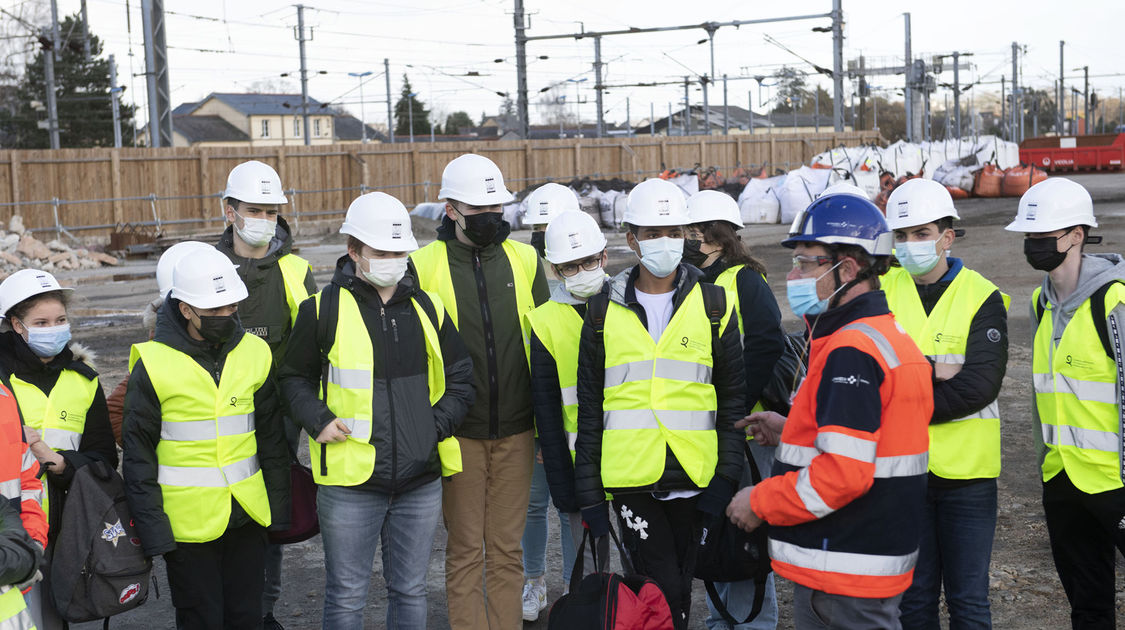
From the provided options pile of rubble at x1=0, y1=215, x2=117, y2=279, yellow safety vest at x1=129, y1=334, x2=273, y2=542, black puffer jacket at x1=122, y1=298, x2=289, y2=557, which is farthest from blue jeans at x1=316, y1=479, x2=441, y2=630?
pile of rubble at x1=0, y1=215, x2=117, y2=279

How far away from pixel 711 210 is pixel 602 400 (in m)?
1.23

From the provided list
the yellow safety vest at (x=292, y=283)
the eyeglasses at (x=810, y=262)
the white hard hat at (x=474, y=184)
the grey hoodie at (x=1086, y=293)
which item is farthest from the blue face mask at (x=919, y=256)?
the yellow safety vest at (x=292, y=283)

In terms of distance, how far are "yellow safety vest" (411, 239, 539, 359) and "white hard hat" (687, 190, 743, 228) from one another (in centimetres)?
79

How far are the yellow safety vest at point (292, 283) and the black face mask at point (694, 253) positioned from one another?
5.86 feet

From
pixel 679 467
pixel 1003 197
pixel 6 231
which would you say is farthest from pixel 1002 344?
pixel 1003 197

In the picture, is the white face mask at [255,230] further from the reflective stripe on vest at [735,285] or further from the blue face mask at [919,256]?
the blue face mask at [919,256]

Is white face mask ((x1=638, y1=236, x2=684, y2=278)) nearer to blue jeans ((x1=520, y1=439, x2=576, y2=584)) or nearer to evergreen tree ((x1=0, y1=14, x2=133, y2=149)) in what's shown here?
blue jeans ((x1=520, y1=439, x2=576, y2=584))

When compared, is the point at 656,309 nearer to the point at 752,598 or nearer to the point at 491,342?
the point at 491,342

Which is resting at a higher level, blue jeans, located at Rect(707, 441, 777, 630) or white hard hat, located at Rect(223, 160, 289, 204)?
white hard hat, located at Rect(223, 160, 289, 204)

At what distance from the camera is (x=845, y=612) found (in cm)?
321

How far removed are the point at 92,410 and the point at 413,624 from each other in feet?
4.99

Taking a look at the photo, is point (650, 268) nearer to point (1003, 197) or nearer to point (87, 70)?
point (1003, 197)

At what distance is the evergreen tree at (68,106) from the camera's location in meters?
52.7

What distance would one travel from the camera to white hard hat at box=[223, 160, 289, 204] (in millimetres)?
5098
